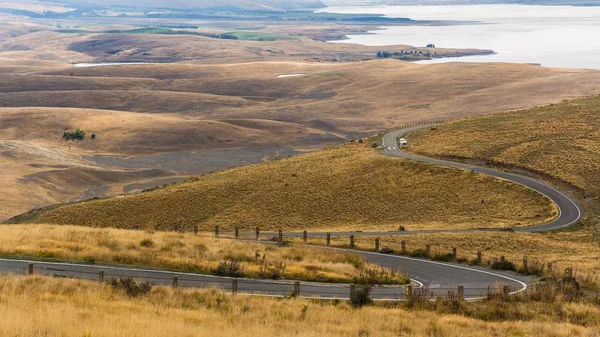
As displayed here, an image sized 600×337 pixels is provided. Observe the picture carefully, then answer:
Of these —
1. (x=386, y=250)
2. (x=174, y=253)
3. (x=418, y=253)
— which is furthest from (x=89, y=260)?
(x=418, y=253)

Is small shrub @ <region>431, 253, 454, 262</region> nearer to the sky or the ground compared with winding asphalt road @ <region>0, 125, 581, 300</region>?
nearer to the ground

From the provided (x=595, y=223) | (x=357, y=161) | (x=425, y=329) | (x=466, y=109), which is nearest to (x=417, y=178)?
(x=357, y=161)

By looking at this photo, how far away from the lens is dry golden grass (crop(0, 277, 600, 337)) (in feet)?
50.2

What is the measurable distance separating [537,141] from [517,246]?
32.6 metres

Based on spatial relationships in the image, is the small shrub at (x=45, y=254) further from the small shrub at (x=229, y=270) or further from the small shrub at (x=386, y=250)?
the small shrub at (x=386, y=250)

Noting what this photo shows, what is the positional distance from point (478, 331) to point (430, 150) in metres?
53.5

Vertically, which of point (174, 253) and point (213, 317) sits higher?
point (213, 317)

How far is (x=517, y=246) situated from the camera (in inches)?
1545

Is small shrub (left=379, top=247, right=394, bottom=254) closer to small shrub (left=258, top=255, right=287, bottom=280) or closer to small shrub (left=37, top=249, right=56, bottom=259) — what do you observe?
small shrub (left=258, top=255, right=287, bottom=280)

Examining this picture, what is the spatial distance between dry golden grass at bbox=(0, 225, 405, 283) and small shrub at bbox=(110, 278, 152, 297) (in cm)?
467

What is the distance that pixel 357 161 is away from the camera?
2682 inches

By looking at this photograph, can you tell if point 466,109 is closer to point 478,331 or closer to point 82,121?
point 82,121

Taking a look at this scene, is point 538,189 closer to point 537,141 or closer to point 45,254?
point 537,141

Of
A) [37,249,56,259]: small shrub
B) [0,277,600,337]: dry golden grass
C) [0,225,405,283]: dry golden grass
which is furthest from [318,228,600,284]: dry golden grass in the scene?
[37,249,56,259]: small shrub
